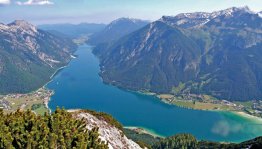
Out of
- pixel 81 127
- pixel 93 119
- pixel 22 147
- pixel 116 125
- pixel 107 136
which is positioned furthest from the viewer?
pixel 116 125

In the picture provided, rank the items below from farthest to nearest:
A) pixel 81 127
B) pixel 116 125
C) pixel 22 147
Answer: pixel 116 125 → pixel 81 127 → pixel 22 147

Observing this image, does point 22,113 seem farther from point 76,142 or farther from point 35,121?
point 76,142

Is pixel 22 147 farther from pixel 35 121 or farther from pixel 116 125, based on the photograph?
pixel 116 125

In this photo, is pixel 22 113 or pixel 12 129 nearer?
pixel 12 129

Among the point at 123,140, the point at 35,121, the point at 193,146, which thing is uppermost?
the point at 35,121

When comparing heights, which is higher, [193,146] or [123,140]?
[123,140]

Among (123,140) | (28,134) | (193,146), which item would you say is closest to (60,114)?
(28,134)
